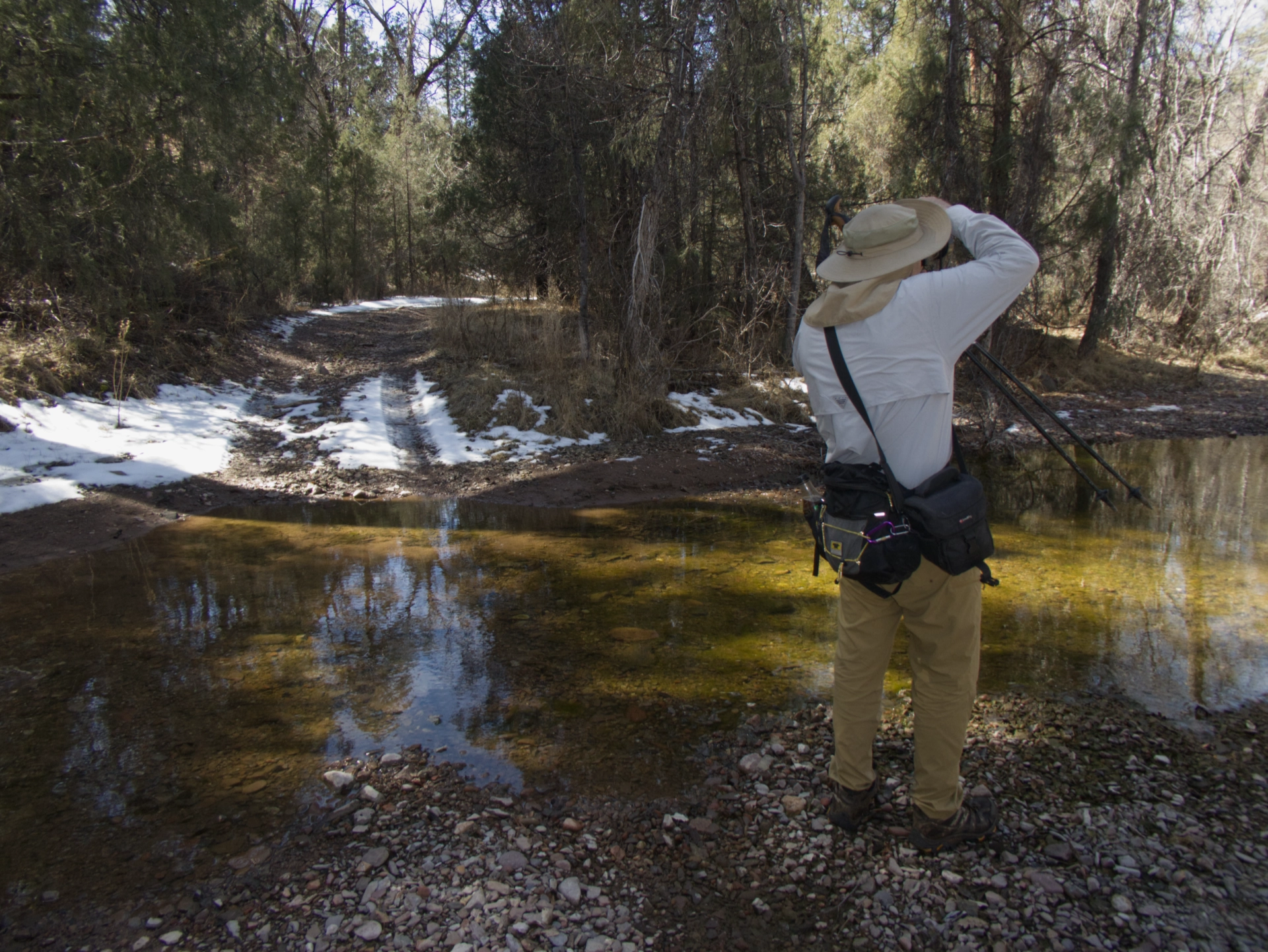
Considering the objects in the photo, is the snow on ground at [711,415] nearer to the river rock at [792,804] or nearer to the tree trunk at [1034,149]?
the tree trunk at [1034,149]

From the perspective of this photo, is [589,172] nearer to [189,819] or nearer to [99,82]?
[99,82]

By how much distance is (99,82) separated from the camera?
8195 mm

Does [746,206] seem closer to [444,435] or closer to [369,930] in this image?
[444,435]

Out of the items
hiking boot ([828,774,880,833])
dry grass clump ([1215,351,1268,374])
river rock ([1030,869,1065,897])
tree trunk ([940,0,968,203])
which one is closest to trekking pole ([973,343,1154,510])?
river rock ([1030,869,1065,897])

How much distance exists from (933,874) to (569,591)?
3.14 meters

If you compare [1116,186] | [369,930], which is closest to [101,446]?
[369,930]

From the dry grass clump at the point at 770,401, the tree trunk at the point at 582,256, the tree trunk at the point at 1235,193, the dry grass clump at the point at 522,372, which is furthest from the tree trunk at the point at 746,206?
the tree trunk at the point at 1235,193

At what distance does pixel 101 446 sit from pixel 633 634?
22.6 ft

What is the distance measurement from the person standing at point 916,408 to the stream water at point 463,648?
1003 mm

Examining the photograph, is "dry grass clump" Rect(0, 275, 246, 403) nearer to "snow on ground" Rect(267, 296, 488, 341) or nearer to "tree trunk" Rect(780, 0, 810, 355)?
"snow on ground" Rect(267, 296, 488, 341)

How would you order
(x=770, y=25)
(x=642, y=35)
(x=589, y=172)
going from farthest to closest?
(x=589, y=172), (x=770, y=25), (x=642, y=35)

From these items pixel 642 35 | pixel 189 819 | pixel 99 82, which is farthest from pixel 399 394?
pixel 189 819

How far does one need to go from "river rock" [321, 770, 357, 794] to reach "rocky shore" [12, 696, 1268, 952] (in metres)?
0.02

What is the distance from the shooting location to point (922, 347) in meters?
2.50
